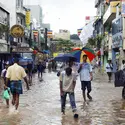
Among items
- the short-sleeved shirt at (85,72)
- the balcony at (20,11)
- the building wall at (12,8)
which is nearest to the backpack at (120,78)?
the short-sleeved shirt at (85,72)

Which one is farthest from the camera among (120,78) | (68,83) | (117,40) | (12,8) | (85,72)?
(12,8)

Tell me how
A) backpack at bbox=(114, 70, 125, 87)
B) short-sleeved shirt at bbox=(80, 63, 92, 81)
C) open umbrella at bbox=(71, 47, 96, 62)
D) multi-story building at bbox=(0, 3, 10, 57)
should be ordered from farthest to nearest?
1. multi-story building at bbox=(0, 3, 10, 57)
2. backpack at bbox=(114, 70, 125, 87)
3. short-sleeved shirt at bbox=(80, 63, 92, 81)
4. open umbrella at bbox=(71, 47, 96, 62)

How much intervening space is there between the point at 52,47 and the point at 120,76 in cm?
13222

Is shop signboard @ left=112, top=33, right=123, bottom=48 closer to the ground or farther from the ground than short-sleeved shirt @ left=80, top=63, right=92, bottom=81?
farther from the ground

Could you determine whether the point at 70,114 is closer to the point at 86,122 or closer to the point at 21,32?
the point at 86,122

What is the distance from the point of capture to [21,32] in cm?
3759

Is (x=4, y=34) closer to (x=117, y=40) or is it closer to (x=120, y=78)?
(x=117, y=40)

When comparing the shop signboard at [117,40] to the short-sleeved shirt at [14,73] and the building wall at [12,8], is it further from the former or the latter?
the short-sleeved shirt at [14,73]

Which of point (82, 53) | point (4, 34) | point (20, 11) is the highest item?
point (20, 11)

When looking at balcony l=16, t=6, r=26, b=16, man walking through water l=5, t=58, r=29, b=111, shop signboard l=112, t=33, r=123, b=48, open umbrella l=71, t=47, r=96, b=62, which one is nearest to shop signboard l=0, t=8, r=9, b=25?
balcony l=16, t=6, r=26, b=16

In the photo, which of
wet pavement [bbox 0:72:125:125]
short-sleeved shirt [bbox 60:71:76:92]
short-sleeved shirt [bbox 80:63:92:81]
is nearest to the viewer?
wet pavement [bbox 0:72:125:125]

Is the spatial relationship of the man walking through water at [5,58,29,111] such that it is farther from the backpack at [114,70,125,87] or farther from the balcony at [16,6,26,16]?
the balcony at [16,6,26,16]

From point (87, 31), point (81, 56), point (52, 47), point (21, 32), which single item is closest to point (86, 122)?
point (81, 56)

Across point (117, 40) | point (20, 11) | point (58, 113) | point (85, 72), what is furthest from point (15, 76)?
point (20, 11)
